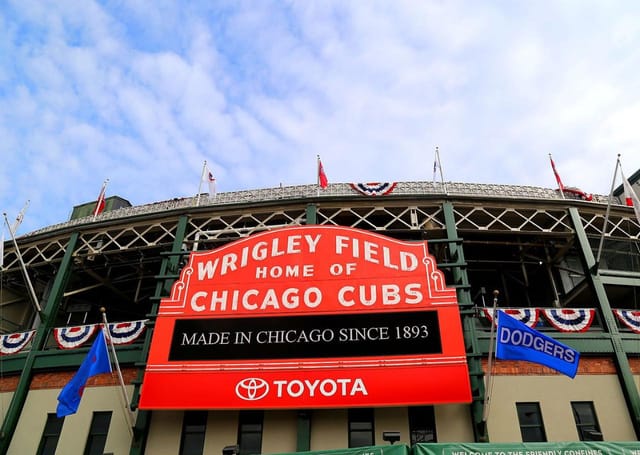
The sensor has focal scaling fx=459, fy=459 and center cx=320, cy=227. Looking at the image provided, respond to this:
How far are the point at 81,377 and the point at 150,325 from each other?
9.85 ft

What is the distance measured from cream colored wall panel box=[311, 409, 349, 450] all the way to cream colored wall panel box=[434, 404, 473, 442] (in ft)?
8.84

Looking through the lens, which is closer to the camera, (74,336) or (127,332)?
(127,332)

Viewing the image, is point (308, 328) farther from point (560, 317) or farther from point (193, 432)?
point (560, 317)

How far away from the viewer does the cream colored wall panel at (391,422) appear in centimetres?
1333

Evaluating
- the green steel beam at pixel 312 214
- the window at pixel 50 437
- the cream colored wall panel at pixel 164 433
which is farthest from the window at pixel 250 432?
the green steel beam at pixel 312 214

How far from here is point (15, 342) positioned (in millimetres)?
17172

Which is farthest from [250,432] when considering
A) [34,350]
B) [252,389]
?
[34,350]

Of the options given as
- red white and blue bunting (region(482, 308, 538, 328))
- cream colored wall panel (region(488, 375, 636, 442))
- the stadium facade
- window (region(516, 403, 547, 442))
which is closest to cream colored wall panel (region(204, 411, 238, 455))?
the stadium facade

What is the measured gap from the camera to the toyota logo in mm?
13242

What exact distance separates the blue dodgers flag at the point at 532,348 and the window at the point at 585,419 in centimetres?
244

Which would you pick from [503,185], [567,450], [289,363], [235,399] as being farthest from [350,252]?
[567,450]

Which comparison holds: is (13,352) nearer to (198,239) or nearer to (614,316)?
(198,239)

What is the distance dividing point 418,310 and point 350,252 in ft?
9.92

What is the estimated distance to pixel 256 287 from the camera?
50.4 ft
